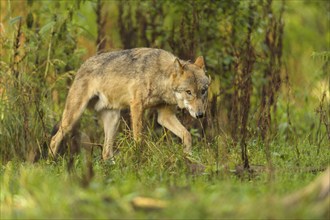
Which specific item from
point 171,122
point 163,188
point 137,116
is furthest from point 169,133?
point 163,188

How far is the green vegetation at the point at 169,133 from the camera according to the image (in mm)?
5516

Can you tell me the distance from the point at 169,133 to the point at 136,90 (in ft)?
2.51

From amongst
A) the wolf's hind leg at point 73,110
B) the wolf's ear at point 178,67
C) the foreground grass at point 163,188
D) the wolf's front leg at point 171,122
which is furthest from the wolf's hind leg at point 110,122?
the foreground grass at point 163,188

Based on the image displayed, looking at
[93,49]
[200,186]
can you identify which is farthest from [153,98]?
[93,49]

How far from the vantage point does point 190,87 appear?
412 inches

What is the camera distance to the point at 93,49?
15.5 meters

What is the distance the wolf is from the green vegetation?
304mm

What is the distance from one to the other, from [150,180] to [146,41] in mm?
6282

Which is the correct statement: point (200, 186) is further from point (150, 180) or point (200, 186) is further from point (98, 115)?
point (98, 115)

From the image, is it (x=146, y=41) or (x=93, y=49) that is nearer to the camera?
(x=146, y=41)

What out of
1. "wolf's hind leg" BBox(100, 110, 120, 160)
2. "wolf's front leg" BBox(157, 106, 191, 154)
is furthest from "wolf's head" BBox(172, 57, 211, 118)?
"wolf's hind leg" BBox(100, 110, 120, 160)

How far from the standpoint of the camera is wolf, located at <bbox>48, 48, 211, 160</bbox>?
414 inches

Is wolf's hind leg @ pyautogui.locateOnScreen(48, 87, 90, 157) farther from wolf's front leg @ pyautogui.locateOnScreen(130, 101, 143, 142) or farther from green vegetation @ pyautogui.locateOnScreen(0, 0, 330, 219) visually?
wolf's front leg @ pyautogui.locateOnScreen(130, 101, 143, 142)

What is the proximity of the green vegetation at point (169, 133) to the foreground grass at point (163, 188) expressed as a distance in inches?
0.5
